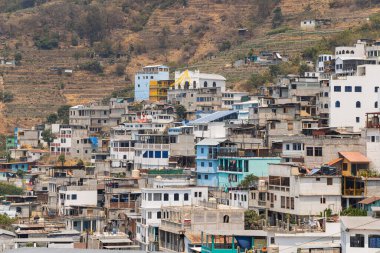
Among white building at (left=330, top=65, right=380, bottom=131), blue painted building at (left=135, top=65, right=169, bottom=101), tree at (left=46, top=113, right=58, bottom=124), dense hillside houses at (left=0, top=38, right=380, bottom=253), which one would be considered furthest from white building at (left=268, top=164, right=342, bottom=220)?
tree at (left=46, top=113, right=58, bottom=124)

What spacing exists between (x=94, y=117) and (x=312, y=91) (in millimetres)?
21181

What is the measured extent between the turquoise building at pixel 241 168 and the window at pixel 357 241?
53.2 ft

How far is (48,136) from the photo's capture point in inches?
3302

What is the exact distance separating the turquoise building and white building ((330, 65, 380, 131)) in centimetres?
644

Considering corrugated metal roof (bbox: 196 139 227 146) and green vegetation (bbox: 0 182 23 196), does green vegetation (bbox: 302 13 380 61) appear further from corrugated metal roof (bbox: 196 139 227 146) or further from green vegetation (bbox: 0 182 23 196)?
corrugated metal roof (bbox: 196 139 227 146)

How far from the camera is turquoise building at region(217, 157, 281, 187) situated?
54.6 meters

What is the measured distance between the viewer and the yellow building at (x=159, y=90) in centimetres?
8462

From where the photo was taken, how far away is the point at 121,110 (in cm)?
8256

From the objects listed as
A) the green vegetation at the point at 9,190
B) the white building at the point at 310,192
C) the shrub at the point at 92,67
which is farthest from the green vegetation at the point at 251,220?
the shrub at the point at 92,67

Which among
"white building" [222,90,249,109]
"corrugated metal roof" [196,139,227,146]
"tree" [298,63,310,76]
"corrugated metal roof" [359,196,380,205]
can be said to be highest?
"tree" [298,63,310,76]

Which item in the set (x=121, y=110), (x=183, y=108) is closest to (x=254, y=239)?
(x=183, y=108)

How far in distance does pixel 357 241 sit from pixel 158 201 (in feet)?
49.8

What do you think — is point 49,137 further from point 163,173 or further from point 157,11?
point 157,11

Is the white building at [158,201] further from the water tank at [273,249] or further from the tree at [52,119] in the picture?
the tree at [52,119]
